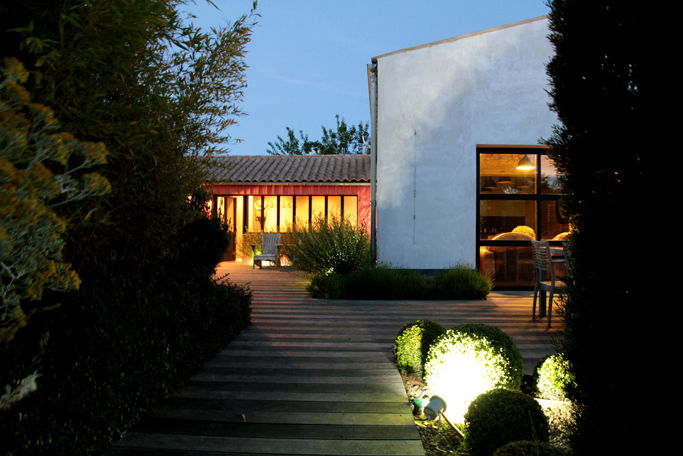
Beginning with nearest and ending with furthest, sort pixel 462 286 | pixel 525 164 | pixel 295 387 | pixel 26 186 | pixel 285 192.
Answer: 1. pixel 26 186
2. pixel 295 387
3. pixel 462 286
4. pixel 525 164
5. pixel 285 192

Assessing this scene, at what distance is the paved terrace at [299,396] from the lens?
187 cm

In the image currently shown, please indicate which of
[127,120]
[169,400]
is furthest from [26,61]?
[169,400]

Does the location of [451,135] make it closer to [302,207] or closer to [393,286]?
[393,286]

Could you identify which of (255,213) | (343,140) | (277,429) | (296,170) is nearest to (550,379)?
(277,429)

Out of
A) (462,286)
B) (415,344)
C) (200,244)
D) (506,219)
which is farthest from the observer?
(506,219)

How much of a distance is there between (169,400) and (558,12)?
2.76 metres

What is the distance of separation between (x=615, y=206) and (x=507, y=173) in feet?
22.8

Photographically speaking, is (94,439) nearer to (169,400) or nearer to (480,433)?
(169,400)

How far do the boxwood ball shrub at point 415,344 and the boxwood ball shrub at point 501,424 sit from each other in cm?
98

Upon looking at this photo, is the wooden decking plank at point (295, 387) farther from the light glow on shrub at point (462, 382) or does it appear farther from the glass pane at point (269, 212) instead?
the glass pane at point (269, 212)

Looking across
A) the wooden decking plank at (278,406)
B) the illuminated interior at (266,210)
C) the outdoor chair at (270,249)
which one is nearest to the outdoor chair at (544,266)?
the wooden decking plank at (278,406)

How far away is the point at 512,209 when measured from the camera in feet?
25.2

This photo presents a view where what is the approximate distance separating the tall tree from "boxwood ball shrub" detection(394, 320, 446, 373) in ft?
4.95

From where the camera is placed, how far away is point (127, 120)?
192 centimetres
